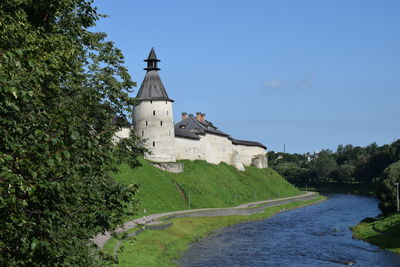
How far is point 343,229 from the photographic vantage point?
181 ft

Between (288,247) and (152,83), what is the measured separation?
34755 mm

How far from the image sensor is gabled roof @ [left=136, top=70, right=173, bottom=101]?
69.8 metres

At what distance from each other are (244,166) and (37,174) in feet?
296

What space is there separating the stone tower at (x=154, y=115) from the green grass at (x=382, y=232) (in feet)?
91.6

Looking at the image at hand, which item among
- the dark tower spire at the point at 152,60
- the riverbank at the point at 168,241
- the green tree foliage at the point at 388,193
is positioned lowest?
the riverbank at the point at 168,241

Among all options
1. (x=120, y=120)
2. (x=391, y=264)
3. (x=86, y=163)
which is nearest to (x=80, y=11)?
(x=120, y=120)

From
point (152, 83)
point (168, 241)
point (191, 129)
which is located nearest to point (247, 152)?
point (191, 129)

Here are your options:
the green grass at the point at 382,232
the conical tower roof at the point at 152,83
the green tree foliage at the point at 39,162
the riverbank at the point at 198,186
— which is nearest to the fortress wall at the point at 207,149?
the riverbank at the point at 198,186

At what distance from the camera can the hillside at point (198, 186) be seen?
190ft

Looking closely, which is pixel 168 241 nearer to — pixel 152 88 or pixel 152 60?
pixel 152 88

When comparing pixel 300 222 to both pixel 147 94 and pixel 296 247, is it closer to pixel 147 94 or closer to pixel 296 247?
pixel 296 247

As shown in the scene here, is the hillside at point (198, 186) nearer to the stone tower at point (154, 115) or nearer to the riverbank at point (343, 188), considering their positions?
the stone tower at point (154, 115)

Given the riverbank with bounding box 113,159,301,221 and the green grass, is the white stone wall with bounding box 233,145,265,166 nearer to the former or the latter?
the riverbank with bounding box 113,159,301,221

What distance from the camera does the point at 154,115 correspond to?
69.6 metres
